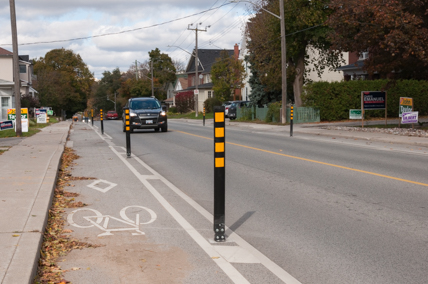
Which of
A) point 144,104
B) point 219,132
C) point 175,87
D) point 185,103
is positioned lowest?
point 219,132

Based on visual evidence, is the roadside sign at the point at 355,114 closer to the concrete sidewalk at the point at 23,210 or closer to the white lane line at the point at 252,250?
the concrete sidewalk at the point at 23,210

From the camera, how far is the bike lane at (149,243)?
4.77m

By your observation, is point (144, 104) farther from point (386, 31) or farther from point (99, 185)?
point (99, 185)

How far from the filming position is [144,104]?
27.8 m

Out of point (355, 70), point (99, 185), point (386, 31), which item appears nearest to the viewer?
point (99, 185)

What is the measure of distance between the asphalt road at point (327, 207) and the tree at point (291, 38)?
22122 millimetres

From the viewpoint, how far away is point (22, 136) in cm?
2433

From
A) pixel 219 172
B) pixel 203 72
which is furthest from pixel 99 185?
pixel 203 72

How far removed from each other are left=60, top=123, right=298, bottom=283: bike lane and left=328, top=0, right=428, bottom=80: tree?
47.9 feet

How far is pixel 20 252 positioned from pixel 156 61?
347 feet

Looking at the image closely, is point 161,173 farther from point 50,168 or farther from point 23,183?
point 23,183

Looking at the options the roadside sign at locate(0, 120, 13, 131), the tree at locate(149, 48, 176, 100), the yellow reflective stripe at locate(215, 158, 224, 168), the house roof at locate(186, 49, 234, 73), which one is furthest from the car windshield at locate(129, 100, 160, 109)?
the tree at locate(149, 48, 176, 100)

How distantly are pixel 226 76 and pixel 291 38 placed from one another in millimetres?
21108

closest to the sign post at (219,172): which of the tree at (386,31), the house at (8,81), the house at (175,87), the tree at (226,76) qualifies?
the tree at (386,31)
